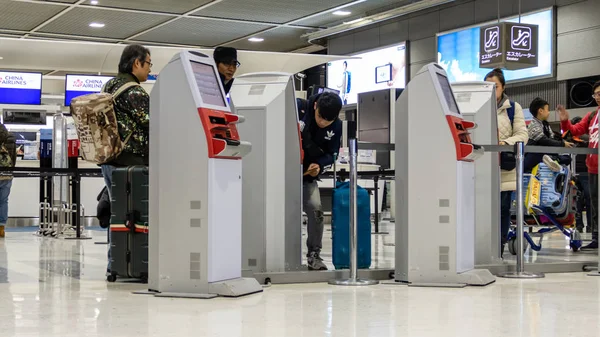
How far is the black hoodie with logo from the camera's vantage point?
541 cm

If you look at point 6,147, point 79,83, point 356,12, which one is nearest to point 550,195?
point 6,147

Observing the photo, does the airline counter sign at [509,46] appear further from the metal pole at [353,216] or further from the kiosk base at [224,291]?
the kiosk base at [224,291]

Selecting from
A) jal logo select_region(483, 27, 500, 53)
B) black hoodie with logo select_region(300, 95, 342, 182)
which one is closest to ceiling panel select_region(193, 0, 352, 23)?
jal logo select_region(483, 27, 500, 53)

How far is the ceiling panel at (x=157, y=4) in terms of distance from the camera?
1482cm

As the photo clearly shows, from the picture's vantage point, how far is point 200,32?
17.8 meters

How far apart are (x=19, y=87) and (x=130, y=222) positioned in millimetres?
8578

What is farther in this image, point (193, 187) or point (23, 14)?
A: point (23, 14)

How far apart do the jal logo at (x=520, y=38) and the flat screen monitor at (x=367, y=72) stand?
4.59 meters

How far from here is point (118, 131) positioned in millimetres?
5020

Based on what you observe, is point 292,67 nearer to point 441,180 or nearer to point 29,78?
point 29,78

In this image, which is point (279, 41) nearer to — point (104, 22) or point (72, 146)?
point (104, 22)

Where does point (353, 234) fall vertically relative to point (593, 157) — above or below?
below

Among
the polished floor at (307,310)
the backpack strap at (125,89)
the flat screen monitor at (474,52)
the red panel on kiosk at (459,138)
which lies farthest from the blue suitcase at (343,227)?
the flat screen monitor at (474,52)

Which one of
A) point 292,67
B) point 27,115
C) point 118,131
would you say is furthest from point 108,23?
point 118,131
